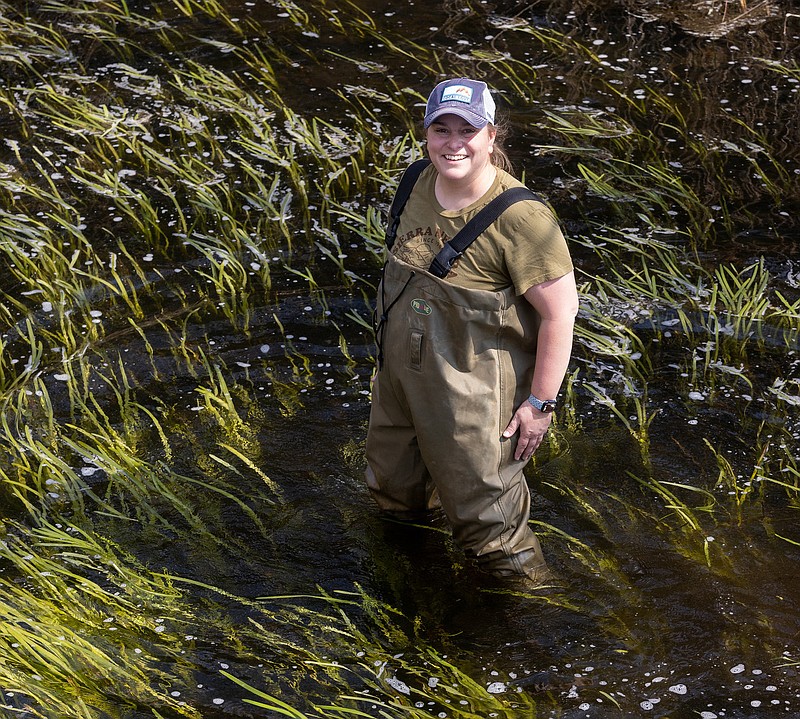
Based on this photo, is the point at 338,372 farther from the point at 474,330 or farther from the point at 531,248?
the point at 531,248

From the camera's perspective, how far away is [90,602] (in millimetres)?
3027

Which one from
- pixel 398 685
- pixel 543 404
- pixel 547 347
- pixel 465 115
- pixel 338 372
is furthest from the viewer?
pixel 338 372

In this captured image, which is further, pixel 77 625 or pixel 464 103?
pixel 77 625

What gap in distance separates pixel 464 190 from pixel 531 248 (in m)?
0.24

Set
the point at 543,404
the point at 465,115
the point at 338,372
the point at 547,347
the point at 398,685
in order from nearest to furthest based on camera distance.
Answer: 1. the point at 465,115
2. the point at 547,347
3. the point at 543,404
4. the point at 398,685
5. the point at 338,372

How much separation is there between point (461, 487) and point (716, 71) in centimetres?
452

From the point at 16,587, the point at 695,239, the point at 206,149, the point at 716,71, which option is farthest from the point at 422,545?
the point at 716,71

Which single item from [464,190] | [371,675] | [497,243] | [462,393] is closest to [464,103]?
[464,190]

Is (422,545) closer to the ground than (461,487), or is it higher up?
closer to the ground

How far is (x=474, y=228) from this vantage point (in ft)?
8.24

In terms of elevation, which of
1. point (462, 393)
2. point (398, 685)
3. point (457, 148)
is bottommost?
point (398, 685)

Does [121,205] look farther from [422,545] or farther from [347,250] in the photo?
[422,545]

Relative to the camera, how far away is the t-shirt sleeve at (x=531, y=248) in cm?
247

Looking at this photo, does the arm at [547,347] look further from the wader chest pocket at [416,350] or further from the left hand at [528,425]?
the wader chest pocket at [416,350]
